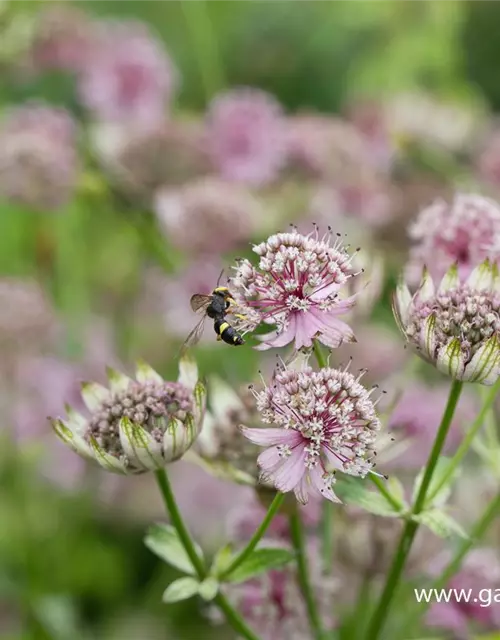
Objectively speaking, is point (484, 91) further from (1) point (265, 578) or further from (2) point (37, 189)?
(1) point (265, 578)

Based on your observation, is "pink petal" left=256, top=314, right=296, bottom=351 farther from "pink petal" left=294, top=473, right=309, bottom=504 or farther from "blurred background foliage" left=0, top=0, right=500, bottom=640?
"blurred background foliage" left=0, top=0, right=500, bottom=640

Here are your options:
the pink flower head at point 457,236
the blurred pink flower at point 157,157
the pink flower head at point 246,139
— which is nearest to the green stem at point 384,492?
the pink flower head at point 457,236

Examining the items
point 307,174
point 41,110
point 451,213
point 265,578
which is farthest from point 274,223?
point 265,578

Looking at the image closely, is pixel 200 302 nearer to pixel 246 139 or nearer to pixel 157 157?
pixel 157 157

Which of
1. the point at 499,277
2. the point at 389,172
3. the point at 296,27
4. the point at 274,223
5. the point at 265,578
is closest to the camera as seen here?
the point at 499,277

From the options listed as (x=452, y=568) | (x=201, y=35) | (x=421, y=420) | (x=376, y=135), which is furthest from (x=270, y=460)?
(x=201, y=35)

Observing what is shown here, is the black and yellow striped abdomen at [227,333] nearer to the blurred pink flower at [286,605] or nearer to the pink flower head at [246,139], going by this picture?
the blurred pink flower at [286,605]
